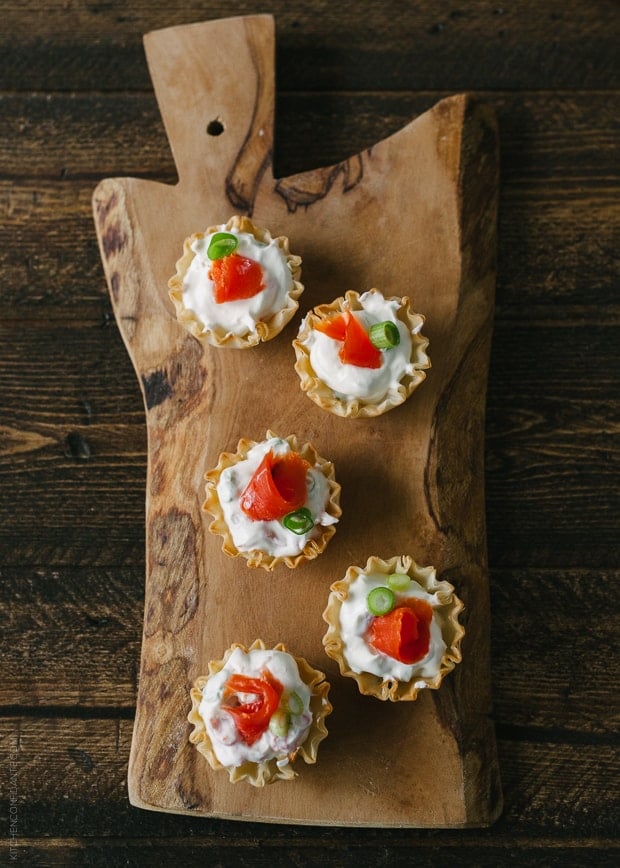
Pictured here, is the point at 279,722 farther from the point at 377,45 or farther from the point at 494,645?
the point at 377,45


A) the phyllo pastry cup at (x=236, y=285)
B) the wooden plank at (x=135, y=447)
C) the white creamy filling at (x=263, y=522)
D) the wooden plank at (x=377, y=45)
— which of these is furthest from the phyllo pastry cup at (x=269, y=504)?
the wooden plank at (x=377, y=45)

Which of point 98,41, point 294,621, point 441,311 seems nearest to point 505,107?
point 441,311

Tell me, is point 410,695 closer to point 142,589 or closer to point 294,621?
point 294,621

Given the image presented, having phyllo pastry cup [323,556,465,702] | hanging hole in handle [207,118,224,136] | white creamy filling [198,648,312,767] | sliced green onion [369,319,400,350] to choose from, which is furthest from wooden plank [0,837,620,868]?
hanging hole in handle [207,118,224,136]

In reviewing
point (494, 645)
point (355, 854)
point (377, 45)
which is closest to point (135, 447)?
point (494, 645)

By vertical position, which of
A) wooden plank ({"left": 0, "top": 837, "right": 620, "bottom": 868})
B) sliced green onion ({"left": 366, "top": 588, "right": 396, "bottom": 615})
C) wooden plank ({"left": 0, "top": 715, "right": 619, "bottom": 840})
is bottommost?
wooden plank ({"left": 0, "top": 837, "right": 620, "bottom": 868})

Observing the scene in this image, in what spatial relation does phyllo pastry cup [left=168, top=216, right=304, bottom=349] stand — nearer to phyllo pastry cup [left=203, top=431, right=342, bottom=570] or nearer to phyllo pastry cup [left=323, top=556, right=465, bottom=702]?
phyllo pastry cup [left=203, top=431, right=342, bottom=570]

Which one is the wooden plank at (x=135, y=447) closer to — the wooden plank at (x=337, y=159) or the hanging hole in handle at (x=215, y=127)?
the wooden plank at (x=337, y=159)
